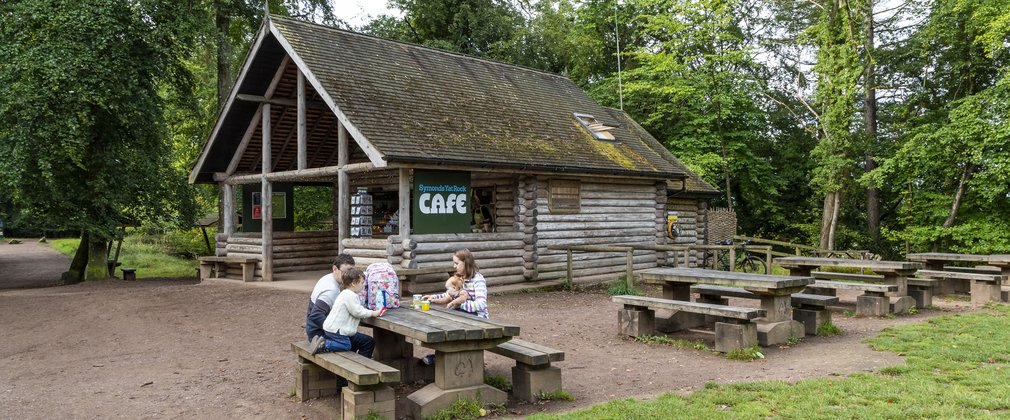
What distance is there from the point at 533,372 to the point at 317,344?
6.14 feet

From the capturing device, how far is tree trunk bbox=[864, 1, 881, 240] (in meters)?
21.7

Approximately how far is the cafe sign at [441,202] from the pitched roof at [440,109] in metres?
0.56

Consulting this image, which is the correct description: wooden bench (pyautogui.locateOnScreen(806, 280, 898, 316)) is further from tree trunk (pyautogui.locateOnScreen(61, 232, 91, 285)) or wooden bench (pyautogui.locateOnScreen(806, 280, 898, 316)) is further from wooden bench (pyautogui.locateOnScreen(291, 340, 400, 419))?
tree trunk (pyautogui.locateOnScreen(61, 232, 91, 285))

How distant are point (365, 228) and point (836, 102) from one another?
51.0 ft

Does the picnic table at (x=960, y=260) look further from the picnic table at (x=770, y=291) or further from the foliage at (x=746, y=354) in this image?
the foliage at (x=746, y=354)

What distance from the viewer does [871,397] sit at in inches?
218

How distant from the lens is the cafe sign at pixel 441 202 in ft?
42.4

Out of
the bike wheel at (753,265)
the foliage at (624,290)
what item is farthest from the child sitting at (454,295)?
the bike wheel at (753,265)

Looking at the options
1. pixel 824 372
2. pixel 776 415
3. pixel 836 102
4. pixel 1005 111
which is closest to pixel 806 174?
pixel 836 102

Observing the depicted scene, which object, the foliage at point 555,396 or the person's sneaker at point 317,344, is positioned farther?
the foliage at point 555,396

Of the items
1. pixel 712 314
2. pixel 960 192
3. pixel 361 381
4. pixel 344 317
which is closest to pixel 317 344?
pixel 344 317

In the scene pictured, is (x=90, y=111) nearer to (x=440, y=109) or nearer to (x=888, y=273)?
(x=440, y=109)

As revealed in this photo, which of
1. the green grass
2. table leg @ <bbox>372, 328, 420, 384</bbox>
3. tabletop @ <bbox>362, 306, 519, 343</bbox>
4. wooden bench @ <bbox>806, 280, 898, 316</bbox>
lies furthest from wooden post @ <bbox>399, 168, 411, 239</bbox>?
A: the green grass

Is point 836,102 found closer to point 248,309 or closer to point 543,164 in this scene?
point 543,164
